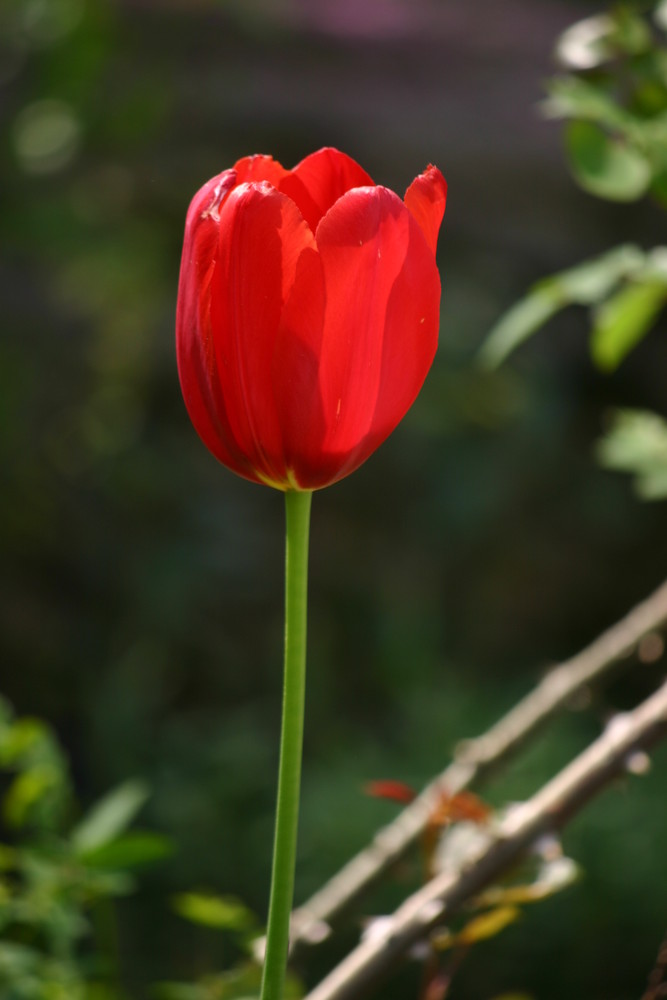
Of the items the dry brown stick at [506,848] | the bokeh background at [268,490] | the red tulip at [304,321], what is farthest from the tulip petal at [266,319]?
the bokeh background at [268,490]

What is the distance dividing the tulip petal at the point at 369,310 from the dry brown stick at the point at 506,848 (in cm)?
14

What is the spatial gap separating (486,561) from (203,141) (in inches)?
52.9

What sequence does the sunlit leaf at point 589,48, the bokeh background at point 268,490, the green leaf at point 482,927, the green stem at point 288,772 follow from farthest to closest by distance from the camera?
the bokeh background at point 268,490
the sunlit leaf at point 589,48
the green leaf at point 482,927
the green stem at point 288,772

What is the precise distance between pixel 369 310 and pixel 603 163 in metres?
0.22

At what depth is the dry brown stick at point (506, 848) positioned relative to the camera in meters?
0.33

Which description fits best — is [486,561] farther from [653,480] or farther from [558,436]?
[653,480]

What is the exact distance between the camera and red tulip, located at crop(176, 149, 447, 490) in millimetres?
268

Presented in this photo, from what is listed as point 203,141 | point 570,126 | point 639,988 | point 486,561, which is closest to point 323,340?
point 570,126

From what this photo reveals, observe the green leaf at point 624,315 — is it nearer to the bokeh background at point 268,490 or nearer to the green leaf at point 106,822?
the green leaf at point 106,822

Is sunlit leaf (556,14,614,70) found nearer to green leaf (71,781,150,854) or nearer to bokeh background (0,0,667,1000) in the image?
green leaf (71,781,150,854)

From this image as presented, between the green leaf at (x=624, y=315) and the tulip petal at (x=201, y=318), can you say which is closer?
the tulip petal at (x=201, y=318)

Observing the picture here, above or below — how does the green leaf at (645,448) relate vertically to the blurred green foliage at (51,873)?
above

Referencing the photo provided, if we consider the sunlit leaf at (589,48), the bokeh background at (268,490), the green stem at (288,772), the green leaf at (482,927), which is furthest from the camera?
the bokeh background at (268,490)

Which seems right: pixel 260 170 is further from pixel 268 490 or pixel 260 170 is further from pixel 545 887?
pixel 268 490
